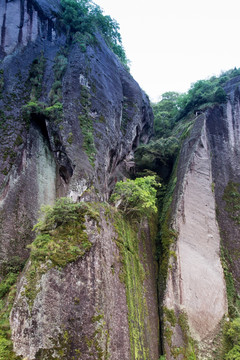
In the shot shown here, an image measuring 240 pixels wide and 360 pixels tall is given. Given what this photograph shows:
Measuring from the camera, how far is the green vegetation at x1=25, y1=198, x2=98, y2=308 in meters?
9.91

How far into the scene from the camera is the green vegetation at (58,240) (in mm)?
9906

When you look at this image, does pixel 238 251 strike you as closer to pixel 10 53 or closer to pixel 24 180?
pixel 24 180

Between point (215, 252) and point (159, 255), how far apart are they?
2836 millimetres

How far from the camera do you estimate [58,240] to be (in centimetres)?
1086

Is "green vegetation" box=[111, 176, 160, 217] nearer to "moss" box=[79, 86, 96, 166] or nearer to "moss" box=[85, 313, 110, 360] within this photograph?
"moss" box=[79, 86, 96, 166]

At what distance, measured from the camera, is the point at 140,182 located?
15.9m

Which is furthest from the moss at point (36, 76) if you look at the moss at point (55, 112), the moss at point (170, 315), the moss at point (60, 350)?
the moss at point (170, 315)

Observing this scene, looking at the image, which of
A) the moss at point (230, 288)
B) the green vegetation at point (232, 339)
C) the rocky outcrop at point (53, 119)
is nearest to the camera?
the green vegetation at point (232, 339)

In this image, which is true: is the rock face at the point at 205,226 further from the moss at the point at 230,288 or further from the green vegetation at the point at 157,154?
the green vegetation at the point at 157,154

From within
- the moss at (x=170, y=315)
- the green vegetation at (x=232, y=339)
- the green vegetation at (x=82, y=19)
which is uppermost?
the green vegetation at (x=82, y=19)

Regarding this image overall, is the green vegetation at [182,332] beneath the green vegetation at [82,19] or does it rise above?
A: beneath

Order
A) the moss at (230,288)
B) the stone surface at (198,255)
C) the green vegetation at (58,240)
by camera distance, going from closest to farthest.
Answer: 1. the green vegetation at (58,240)
2. the stone surface at (198,255)
3. the moss at (230,288)

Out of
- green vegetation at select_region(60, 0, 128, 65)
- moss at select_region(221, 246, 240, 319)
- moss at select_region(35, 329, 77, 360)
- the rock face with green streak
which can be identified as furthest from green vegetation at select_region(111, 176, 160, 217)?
green vegetation at select_region(60, 0, 128, 65)

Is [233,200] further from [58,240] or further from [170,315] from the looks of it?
[58,240]
